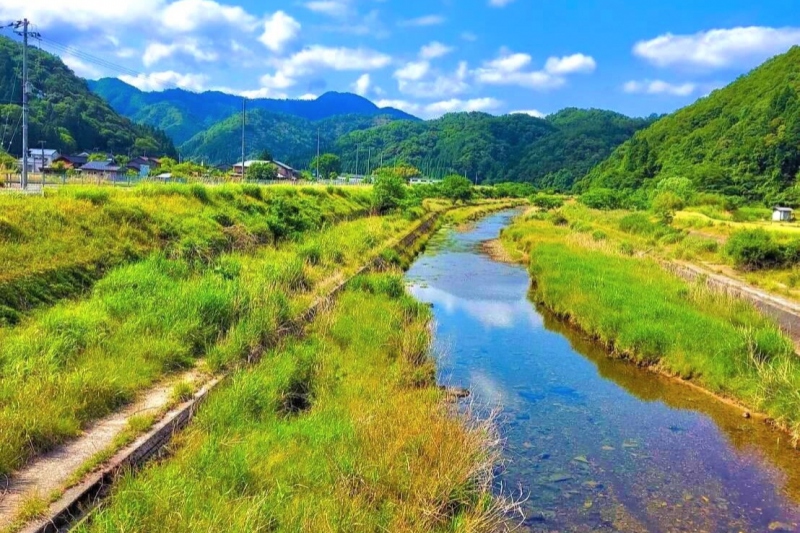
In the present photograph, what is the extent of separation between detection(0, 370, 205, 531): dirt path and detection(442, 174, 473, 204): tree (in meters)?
78.7

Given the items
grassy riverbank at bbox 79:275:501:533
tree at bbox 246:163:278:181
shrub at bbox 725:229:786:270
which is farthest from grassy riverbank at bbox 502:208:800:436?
tree at bbox 246:163:278:181

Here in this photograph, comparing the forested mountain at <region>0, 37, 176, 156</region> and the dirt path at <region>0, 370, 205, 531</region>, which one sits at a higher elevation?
the forested mountain at <region>0, 37, 176, 156</region>

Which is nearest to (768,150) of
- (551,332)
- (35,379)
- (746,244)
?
(746,244)

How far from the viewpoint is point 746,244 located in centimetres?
2483

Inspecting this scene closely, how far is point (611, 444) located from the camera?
29.5 ft

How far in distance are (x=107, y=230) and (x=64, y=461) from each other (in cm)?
942

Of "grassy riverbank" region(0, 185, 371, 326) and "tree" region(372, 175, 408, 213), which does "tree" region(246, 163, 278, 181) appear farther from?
"grassy riverbank" region(0, 185, 371, 326)

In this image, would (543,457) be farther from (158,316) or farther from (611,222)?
(611,222)

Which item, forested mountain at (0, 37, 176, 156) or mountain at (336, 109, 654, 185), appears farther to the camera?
mountain at (336, 109, 654, 185)

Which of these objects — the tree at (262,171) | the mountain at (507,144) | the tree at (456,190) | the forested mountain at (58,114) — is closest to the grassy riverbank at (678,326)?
the tree at (456,190)

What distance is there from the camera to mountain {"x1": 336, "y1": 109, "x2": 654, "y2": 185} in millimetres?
144500

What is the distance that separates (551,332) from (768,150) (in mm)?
65696

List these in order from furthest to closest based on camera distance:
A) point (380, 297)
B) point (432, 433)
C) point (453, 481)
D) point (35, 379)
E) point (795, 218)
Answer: point (795, 218)
point (380, 297)
point (432, 433)
point (35, 379)
point (453, 481)

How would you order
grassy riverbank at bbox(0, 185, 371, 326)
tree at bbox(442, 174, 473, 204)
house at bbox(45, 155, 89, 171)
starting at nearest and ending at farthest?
grassy riverbank at bbox(0, 185, 371, 326)
house at bbox(45, 155, 89, 171)
tree at bbox(442, 174, 473, 204)
